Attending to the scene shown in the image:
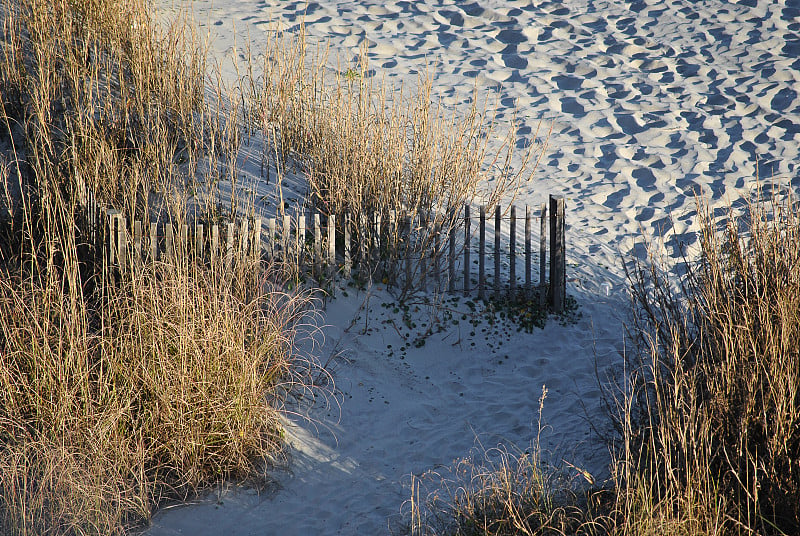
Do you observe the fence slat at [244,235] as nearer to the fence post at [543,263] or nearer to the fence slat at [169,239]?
the fence slat at [169,239]

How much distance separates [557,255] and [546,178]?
2149 mm

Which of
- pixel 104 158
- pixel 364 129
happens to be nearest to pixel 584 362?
pixel 364 129

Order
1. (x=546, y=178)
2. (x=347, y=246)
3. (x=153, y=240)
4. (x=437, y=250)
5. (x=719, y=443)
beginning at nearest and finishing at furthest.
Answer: (x=719, y=443), (x=153, y=240), (x=347, y=246), (x=437, y=250), (x=546, y=178)

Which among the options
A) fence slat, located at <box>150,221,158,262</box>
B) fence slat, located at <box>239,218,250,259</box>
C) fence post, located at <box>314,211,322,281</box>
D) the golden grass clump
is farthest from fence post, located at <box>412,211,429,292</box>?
the golden grass clump

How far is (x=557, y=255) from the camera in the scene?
17.0ft

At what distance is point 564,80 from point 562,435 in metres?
6.26

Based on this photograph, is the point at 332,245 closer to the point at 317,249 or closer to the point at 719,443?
the point at 317,249

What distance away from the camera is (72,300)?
333 cm

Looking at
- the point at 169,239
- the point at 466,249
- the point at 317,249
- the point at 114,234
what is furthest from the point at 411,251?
the point at 114,234

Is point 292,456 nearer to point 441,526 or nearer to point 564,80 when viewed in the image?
point 441,526

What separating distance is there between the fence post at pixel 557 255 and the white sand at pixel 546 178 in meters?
0.25

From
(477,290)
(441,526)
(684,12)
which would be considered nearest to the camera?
(441,526)

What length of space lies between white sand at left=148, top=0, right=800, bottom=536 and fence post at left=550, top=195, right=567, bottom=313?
253 millimetres

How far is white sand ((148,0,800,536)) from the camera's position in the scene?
3.74 meters
